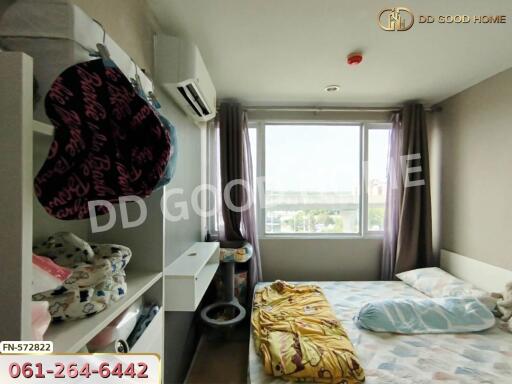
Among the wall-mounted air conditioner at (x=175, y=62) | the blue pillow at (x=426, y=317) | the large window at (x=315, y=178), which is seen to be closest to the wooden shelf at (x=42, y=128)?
the wall-mounted air conditioner at (x=175, y=62)

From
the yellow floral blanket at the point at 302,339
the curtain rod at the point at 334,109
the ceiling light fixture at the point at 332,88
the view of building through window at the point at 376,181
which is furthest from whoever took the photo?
the view of building through window at the point at 376,181

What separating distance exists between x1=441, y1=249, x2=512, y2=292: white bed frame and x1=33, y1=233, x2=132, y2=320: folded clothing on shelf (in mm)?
2730

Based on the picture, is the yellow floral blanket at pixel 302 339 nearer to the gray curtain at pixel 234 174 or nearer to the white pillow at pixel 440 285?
the gray curtain at pixel 234 174

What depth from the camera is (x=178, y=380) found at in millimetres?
1700

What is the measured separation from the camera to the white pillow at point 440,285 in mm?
1816

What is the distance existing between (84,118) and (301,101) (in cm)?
241

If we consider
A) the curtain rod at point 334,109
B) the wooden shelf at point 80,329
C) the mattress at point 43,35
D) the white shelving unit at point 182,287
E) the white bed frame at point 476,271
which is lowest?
the white bed frame at point 476,271

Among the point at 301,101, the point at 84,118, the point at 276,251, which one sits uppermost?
the point at 301,101

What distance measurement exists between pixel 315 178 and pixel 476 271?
172cm

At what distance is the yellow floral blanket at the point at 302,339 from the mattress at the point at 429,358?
92mm

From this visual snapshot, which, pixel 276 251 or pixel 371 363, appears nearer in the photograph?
pixel 371 363

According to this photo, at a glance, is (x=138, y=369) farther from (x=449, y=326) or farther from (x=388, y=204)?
(x=388, y=204)

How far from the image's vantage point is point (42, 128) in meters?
0.46

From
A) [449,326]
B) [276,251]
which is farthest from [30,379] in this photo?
[276,251]
